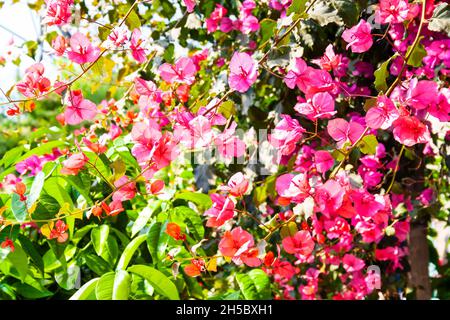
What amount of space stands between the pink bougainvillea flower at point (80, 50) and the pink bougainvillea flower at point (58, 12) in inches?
1.9

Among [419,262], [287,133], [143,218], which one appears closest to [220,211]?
[287,133]

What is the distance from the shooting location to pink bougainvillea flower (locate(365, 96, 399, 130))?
2.70 feet

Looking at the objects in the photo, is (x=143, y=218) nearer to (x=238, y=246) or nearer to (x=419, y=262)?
(x=238, y=246)

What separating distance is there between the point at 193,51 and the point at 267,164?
2.31ft

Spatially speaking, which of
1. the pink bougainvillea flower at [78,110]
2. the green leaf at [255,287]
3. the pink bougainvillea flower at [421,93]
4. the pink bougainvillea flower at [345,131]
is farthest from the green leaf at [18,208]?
the pink bougainvillea flower at [421,93]

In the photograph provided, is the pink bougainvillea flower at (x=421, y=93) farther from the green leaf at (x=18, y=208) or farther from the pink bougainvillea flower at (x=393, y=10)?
the green leaf at (x=18, y=208)

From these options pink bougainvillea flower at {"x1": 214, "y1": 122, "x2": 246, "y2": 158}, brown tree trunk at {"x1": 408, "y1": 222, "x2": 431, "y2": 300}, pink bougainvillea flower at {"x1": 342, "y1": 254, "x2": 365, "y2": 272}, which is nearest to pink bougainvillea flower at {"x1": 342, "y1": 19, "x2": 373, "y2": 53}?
pink bougainvillea flower at {"x1": 214, "y1": 122, "x2": 246, "y2": 158}

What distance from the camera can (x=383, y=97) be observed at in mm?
827

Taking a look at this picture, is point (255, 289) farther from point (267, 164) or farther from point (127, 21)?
point (127, 21)

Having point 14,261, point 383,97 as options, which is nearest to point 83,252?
point 14,261

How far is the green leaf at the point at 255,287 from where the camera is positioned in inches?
46.9

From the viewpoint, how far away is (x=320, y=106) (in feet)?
2.89

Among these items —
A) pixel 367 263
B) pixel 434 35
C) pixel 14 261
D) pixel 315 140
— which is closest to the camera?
pixel 14 261

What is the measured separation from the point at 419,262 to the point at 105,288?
54.6 inches
